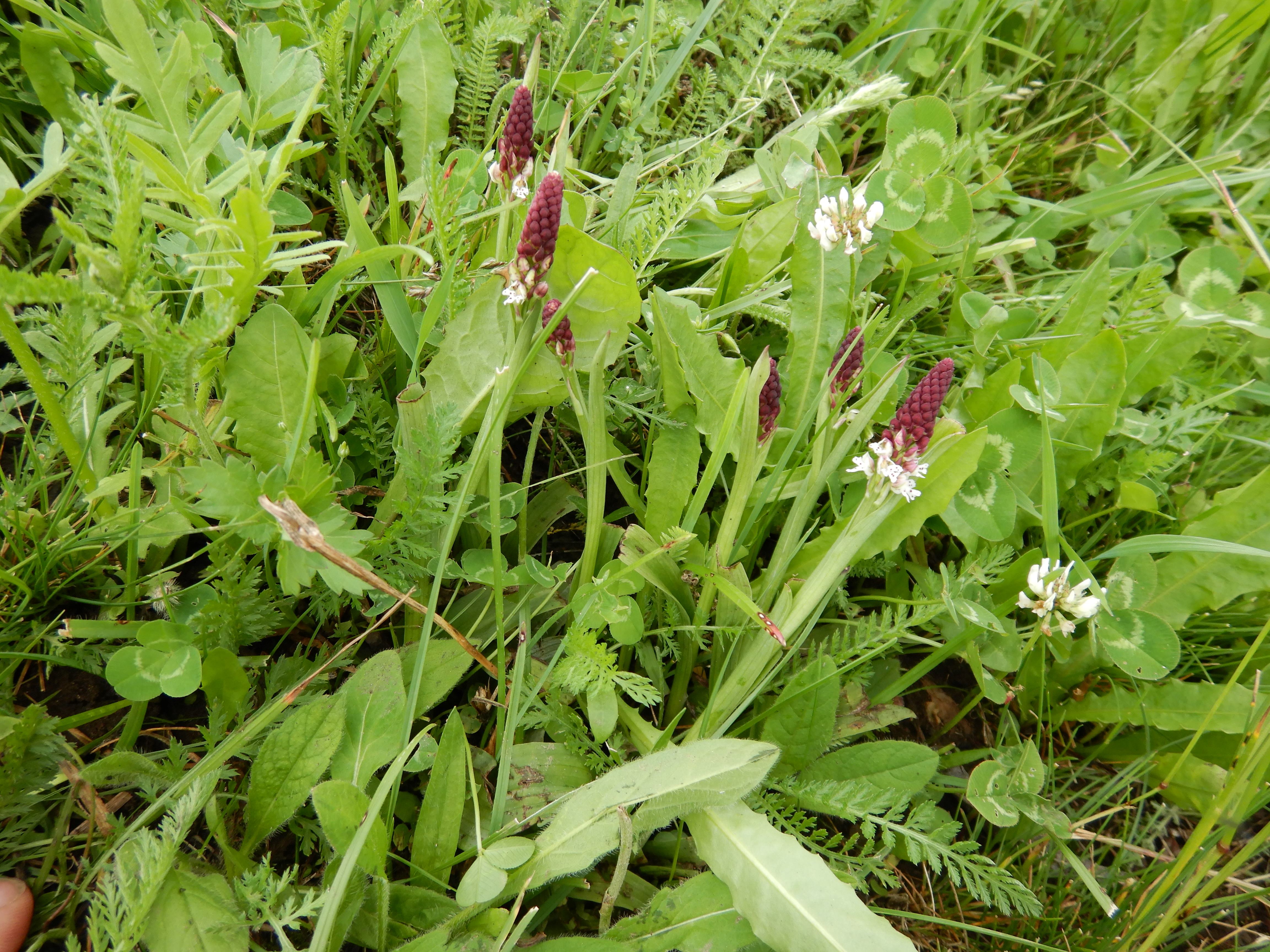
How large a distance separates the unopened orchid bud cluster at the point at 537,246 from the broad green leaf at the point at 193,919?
3.99 feet

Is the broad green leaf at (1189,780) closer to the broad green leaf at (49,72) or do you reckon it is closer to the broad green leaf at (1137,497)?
the broad green leaf at (1137,497)

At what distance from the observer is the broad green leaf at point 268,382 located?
5.40 ft

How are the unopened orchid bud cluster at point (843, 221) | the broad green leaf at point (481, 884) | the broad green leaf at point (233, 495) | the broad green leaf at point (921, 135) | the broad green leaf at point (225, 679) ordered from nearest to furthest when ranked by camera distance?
the broad green leaf at point (233, 495) → the broad green leaf at point (481, 884) → the broad green leaf at point (225, 679) → the unopened orchid bud cluster at point (843, 221) → the broad green leaf at point (921, 135)

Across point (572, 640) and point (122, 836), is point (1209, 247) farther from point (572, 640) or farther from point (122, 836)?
point (122, 836)

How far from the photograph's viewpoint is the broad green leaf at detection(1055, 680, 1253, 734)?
2.07 metres

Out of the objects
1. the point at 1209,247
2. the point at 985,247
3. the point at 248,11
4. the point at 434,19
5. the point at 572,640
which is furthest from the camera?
the point at 1209,247

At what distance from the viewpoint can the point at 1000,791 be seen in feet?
6.23

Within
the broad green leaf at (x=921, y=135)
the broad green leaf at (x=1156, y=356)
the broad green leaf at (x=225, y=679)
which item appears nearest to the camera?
the broad green leaf at (x=225, y=679)

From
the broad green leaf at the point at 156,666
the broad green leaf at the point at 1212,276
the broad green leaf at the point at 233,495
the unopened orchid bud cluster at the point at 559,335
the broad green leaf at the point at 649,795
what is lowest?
the broad green leaf at the point at 649,795

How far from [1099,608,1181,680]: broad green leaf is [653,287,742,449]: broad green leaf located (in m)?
1.16

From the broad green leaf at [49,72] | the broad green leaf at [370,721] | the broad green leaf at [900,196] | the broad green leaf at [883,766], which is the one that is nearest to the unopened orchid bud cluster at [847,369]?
the broad green leaf at [900,196]

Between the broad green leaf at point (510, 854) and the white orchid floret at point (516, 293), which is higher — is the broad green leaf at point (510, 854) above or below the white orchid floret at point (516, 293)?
below

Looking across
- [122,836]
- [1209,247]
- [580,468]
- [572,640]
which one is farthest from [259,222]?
[1209,247]

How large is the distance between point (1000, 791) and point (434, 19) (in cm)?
246
